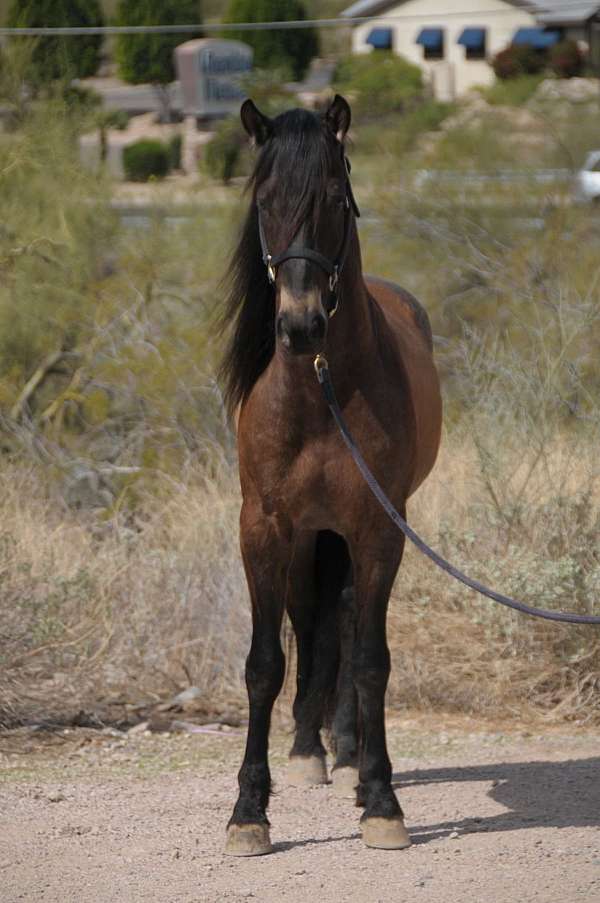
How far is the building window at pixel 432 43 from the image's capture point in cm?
5047

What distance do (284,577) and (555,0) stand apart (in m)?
49.1

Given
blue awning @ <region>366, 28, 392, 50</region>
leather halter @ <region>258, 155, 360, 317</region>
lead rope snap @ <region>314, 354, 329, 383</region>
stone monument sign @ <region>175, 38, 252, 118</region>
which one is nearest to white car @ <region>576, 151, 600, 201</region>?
leather halter @ <region>258, 155, 360, 317</region>

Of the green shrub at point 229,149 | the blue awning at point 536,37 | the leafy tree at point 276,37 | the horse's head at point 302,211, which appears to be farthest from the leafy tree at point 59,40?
the blue awning at point 536,37

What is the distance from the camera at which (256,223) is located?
5121 millimetres

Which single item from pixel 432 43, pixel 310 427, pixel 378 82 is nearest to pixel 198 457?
pixel 310 427

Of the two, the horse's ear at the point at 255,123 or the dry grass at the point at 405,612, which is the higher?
the horse's ear at the point at 255,123

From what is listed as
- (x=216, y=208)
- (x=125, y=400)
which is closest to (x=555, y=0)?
(x=216, y=208)

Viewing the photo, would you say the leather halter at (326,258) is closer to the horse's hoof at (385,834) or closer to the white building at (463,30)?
the horse's hoof at (385,834)

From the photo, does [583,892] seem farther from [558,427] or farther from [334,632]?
[558,427]

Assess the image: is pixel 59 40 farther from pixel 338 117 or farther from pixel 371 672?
pixel 371 672

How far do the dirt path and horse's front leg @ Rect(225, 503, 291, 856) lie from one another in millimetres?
104

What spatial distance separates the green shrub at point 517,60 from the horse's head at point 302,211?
3745 cm

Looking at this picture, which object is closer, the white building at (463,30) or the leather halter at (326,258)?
the leather halter at (326,258)

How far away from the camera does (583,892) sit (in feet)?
14.6
